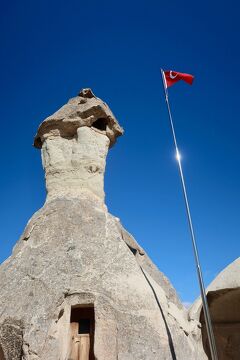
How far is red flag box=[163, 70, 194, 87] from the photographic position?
11.0 metres

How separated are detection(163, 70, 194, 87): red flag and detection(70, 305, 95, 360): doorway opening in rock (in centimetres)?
746

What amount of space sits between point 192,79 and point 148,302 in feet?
22.8

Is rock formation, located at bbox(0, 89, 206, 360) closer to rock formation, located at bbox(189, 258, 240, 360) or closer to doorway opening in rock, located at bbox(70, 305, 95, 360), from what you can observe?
doorway opening in rock, located at bbox(70, 305, 95, 360)

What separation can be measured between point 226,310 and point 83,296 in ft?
24.4

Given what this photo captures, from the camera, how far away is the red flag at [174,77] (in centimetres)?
1104

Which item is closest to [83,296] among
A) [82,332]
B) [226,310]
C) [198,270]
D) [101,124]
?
[82,332]

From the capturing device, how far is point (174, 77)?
11.3 m

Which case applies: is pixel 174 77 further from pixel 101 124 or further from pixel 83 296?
pixel 83 296

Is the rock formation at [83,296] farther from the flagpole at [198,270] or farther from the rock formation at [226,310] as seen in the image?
the rock formation at [226,310]

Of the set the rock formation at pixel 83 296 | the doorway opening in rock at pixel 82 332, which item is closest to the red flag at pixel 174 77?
the rock formation at pixel 83 296

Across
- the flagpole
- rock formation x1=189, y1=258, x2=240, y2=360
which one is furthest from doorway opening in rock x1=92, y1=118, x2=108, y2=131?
rock formation x1=189, y1=258, x2=240, y2=360

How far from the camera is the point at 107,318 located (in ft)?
21.6

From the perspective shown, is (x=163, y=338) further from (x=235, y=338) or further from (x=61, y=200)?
Answer: (x=235, y=338)

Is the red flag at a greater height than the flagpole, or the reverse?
the red flag
